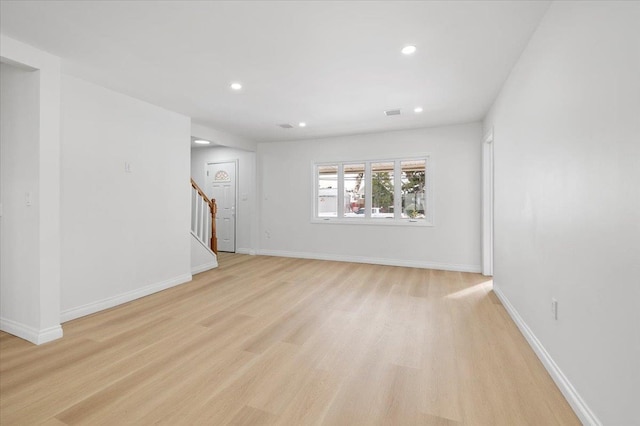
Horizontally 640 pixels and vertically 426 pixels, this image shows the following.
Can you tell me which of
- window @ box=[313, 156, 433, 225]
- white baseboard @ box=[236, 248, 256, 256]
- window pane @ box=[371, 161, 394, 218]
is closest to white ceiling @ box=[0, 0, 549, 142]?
window @ box=[313, 156, 433, 225]

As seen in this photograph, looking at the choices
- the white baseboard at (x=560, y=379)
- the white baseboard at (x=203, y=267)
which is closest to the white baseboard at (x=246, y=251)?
the white baseboard at (x=203, y=267)

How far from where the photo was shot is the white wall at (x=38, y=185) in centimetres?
250

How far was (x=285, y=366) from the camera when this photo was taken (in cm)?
210

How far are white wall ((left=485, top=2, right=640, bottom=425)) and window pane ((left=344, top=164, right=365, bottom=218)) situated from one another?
3427mm

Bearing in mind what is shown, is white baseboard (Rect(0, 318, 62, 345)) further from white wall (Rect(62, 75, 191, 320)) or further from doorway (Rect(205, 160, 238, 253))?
doorway (Rect(205, 160, 238, 253))

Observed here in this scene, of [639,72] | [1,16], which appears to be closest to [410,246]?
[639,72]

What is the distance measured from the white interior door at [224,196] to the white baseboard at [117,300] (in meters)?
2.51

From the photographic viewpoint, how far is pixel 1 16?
2.06 meters

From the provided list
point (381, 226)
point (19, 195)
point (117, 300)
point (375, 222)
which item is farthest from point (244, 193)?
point (19, 195)

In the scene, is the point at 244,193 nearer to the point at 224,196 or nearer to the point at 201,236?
the point at 224,196

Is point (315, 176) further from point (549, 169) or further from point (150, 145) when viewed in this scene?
point (549, 169)

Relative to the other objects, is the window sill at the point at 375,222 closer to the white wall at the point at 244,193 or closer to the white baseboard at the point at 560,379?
the white wall at the point at 244,193

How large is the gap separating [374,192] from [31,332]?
197 inches

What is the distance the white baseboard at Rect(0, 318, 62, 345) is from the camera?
2.49 m
